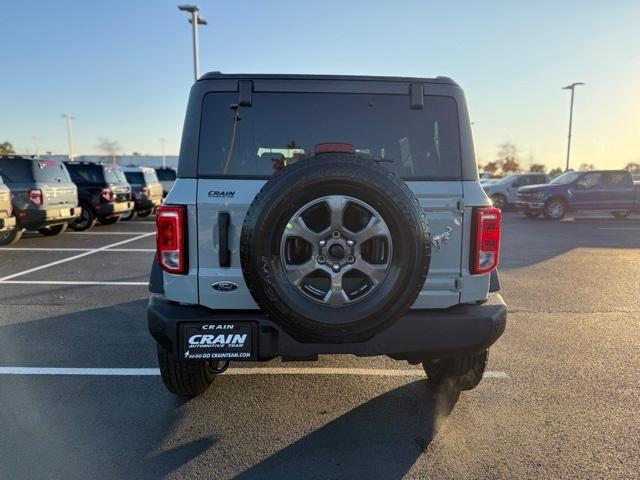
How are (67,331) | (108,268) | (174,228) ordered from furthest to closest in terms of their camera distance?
(108,268) < (67,331) < (174,228)

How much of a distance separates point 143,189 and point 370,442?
51.3 feet

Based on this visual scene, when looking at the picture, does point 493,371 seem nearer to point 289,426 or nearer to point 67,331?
point 289,426

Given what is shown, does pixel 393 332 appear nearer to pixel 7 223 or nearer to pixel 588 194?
pixel 7 223

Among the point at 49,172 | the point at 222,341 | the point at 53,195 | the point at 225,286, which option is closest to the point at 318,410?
the point at 222,341

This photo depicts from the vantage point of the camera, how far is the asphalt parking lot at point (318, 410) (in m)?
2.67

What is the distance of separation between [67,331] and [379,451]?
3.60 meters

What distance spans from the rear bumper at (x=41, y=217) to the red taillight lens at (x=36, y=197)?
0.61ft

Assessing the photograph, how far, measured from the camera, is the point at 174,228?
269 cm

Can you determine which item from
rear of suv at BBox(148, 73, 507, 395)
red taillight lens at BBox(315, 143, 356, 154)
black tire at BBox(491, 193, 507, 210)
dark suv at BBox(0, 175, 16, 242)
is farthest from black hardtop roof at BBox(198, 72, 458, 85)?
black tire at BBox(491, 193, 507, 210)

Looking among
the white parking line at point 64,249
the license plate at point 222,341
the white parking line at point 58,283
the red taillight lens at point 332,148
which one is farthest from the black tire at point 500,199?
the license plate at point 222,341

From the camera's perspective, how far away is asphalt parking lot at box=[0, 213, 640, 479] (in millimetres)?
2672

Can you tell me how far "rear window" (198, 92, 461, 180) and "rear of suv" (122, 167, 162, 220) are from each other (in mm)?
14844

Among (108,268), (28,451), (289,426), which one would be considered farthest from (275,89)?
(108,268)

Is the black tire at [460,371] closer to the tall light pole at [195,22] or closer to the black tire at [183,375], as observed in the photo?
the black tire at [183,375]
